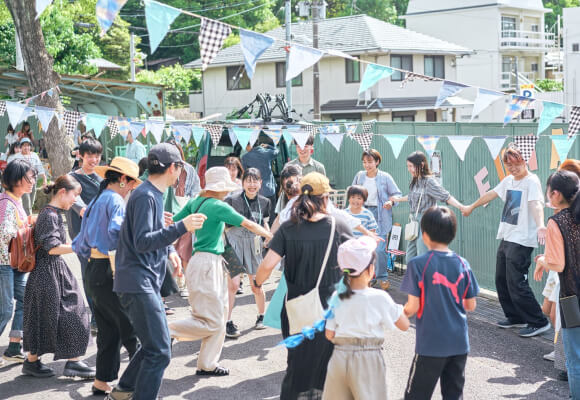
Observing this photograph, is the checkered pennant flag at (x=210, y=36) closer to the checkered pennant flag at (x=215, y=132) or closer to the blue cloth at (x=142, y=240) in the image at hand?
the blue cloth at (x=142, y=240)

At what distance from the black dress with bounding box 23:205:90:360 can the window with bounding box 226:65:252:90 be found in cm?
3503

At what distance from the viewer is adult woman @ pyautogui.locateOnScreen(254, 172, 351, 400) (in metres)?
4.71

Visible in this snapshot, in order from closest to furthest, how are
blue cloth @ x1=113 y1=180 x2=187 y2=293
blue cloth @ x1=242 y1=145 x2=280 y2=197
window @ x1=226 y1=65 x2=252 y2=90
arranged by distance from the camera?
blue cloth @ x1=113 y1=180 x2=187 y2=293 → blue cloth @ x1=242 y1=145 x2=280 y2=197 → window @ x1=226 y1=65 x2=252 y2=90

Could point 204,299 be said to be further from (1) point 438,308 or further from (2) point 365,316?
(1) point 438,308

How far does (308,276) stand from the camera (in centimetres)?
476

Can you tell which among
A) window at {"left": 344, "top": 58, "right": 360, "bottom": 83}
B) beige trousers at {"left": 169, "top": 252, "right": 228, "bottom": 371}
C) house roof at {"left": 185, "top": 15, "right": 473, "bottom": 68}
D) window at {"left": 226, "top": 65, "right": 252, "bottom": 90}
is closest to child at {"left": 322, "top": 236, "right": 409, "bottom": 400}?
beige trousers at {"left": 169, "top": 252, "right": 228, "bottom": 371}

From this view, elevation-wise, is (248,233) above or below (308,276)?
below

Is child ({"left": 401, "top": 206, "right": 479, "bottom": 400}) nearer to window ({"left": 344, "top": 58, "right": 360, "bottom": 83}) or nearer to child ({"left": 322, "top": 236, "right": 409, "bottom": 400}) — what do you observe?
child ({"left": 322, "top": 236, "right": 409, "bottom": 400})

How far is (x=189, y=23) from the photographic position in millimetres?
51812

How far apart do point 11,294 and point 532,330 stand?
17.3 ft

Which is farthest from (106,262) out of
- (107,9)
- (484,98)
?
(484,98)

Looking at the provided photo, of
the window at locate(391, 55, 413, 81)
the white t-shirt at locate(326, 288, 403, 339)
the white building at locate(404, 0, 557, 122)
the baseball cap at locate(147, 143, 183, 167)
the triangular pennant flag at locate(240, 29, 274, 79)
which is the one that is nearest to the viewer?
the white t-shirt at locate(326, 288, 403, 339)

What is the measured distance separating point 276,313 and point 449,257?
1739 mm

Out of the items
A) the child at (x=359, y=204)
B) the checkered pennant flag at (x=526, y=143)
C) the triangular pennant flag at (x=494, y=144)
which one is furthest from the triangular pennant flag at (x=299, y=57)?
the checkered pennant flag at (x=526, y=143)
